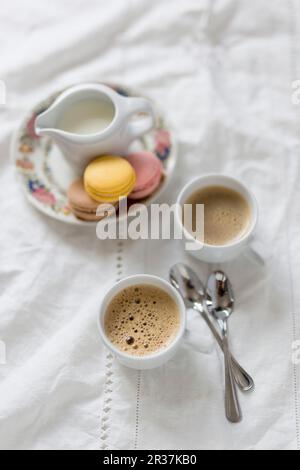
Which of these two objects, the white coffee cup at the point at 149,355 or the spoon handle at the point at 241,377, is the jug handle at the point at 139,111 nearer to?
the white coffee cup at the point at 149,355

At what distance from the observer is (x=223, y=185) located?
1.11m

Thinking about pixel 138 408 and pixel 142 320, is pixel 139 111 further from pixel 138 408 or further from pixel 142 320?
pixel 138 408

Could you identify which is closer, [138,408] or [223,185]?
[138,408]

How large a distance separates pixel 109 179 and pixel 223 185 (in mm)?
223

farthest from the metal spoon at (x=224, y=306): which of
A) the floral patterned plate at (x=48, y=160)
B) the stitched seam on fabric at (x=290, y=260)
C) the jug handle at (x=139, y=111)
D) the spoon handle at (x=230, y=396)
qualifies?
the jug handle at (x=139, y=111)

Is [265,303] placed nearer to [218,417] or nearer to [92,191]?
[218,417]

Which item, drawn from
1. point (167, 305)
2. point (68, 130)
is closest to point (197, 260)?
point (167, 305)

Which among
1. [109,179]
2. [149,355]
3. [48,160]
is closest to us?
[149,355]

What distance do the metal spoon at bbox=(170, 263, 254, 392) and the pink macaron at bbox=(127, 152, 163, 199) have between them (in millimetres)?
160

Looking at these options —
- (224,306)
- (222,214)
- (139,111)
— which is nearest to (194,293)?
(224,306)

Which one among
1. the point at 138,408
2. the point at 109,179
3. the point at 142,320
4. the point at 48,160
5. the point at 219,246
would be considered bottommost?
the point at 138,408

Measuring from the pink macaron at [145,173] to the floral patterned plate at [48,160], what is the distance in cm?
2

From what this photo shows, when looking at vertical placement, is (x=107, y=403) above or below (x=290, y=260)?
below

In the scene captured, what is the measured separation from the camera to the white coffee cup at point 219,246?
103cm
